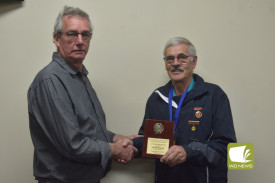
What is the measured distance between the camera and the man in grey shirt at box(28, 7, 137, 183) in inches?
55.0

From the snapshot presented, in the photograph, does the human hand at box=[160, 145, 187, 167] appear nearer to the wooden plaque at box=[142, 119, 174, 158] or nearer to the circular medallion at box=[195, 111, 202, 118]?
the wooden plaque at box=[142, 119, 174, 158]

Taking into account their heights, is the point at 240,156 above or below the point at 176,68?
below

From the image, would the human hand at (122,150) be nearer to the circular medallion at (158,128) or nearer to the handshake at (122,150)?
the handshake at (122,150)

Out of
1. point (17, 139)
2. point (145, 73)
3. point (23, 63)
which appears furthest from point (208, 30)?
point (17, 139)

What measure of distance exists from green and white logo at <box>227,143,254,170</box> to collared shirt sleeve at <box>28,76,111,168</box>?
0.78 meters

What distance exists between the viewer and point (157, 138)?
1602 millimetres

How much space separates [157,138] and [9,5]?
1604 mm

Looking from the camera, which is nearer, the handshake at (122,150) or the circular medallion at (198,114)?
the handshake at (122,150)

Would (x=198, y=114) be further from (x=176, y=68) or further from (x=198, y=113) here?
(x=176, y=68)

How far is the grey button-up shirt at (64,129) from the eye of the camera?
4.56ft

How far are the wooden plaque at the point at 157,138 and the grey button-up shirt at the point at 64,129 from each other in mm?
249

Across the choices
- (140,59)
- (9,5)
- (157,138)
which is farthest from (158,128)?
(9,5)

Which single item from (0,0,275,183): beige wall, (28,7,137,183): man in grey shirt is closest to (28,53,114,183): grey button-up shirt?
(28,7,137,183): man in grey shirt

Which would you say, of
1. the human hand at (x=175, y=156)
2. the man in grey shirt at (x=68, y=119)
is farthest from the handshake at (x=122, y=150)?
the human hand at (x=175, y=156)
